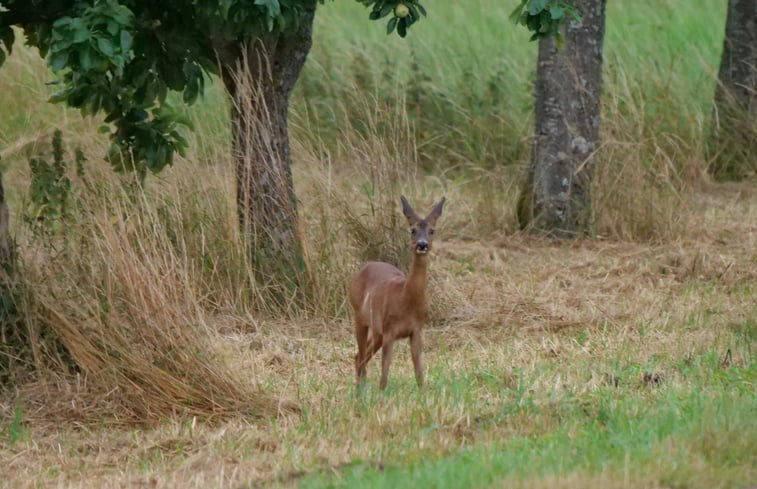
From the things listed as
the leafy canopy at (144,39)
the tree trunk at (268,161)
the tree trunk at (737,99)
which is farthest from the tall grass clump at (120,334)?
the tree trunk at (737,99)

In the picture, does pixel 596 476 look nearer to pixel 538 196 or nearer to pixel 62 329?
pixel 62 329

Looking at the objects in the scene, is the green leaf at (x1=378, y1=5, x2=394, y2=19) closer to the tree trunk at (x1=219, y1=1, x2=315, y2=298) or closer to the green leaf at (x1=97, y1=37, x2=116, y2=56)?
the green leaf at (x1=97, y1=37, x2=116, y2=56)

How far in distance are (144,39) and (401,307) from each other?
2070 millimetres

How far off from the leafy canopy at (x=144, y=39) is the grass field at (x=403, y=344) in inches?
18.4

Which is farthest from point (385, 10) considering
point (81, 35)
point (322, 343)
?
point (322, 343)

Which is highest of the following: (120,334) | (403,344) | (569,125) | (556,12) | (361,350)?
(556,12)

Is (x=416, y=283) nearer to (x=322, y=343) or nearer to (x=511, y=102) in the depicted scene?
(x=322, y=343)

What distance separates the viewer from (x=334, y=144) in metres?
13.1

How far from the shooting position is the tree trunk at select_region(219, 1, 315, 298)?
894cm

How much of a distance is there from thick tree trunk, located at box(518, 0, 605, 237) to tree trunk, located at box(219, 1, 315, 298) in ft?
10.4

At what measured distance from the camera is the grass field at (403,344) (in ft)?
19.3

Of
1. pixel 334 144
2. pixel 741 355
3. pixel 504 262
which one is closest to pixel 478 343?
pixel 741 355

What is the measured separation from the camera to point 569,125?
11.6 meters

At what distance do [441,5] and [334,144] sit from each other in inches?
421
